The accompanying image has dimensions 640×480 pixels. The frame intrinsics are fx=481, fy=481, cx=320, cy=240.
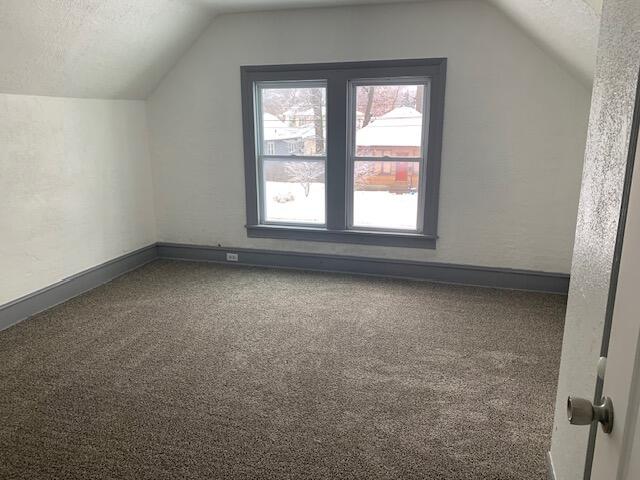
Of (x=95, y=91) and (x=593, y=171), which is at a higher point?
(x=95, y=91)

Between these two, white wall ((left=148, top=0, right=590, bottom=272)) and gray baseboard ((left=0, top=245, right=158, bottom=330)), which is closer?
gray baseboard ((left=0, top=245, right=158, bottom=330))

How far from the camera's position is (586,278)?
1504 millimetres

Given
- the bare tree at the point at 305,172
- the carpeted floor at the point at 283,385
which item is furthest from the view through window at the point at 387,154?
the carpeted floor at the point at 283,385

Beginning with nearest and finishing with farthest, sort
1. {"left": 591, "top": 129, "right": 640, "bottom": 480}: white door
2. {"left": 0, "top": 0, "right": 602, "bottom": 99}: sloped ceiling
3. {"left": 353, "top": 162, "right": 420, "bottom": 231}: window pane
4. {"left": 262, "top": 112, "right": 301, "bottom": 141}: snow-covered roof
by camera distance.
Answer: {"left": 591, "top": 129, "right": 640, "bottom": 480}: white door → {"left": 0, "top": 0, "right": 602, "bottom": 99}: sloped ceiling → {"left": 353, "top": 162, "right": 420, "bottom": 231}: window pane → {"left": 262, "top": 112, "right": 301, "bottom": 141}: snow-covered roof

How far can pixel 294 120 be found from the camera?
4.53 m

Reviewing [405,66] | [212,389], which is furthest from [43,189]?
[405,66]

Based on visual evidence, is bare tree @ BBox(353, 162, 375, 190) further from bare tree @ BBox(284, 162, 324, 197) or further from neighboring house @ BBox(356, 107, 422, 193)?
bare tree @ BBox(284, 162, 324, 197)

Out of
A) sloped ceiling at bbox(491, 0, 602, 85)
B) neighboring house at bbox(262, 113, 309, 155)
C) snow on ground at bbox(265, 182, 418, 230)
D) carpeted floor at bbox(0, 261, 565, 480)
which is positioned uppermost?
sloped ceiling at bbox(491, 0, 602, 85)

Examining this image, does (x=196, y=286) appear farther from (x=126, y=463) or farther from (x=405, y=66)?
(x=405, y=66)

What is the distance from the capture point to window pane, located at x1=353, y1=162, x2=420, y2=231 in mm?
4352

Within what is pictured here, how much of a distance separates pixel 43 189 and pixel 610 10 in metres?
3.79

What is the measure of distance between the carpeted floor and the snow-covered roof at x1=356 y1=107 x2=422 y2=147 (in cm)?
131

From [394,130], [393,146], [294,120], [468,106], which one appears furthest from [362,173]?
[468,106]

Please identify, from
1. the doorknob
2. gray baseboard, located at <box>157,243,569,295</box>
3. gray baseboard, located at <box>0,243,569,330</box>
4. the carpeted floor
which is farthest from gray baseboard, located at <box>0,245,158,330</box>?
the doorknob
